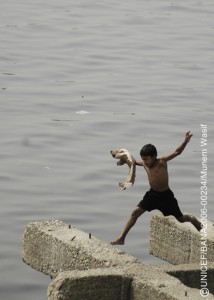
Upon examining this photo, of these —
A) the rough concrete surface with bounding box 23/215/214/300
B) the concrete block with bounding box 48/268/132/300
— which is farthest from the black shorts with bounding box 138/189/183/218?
the concrete block with bounding box 48/268/132/300

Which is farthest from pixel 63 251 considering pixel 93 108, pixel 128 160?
pixel 93 108

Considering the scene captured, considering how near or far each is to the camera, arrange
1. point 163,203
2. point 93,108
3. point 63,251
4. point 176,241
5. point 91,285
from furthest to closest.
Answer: point 93,108
point 176,241
point 163,203
point 63,251
point 91,285

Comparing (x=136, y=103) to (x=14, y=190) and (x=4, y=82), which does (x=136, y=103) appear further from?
(x=14, y=190)

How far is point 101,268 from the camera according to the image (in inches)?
493

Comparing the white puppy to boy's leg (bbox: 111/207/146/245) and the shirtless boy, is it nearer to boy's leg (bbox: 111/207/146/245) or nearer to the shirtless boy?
the shirtless boy

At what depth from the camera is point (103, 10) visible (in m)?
35.3

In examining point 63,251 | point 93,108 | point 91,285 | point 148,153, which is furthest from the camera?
point 93,108

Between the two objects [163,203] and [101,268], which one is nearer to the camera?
[101,268]

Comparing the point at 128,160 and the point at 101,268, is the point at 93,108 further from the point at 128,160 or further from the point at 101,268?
the point at 101,268

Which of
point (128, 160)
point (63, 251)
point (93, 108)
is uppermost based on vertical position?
point (128, 160)

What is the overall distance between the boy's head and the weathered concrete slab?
2.77 ft

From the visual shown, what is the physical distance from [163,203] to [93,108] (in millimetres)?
10123

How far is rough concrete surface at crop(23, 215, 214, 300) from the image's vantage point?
12.1 meters

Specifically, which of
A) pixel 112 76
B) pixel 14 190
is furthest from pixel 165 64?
pixel 14 190
